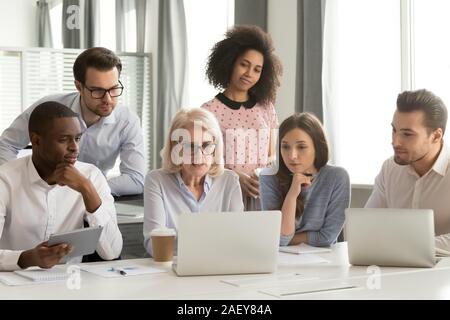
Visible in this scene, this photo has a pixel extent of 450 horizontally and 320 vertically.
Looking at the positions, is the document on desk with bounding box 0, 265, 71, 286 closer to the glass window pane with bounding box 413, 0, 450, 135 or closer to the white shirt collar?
the white shirt collar

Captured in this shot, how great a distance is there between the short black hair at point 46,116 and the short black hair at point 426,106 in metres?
1.26

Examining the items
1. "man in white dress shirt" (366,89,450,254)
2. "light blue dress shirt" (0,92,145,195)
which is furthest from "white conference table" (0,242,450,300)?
"light blue dress shirt" (0,92,145,195)

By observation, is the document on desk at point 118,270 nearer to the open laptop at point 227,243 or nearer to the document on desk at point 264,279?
the open laptop at point 227,243

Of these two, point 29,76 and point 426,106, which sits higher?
point 29,76

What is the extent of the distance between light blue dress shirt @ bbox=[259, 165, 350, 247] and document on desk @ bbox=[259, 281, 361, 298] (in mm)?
737

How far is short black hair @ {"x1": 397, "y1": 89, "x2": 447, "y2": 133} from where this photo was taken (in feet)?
8.43

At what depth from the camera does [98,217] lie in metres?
Result: 2.38

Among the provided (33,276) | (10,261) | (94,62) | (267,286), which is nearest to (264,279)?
(267,286)

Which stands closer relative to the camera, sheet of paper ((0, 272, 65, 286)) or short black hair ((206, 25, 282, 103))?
sheet of paper ((0, 272, 65, 286))

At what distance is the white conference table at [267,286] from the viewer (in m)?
1.75

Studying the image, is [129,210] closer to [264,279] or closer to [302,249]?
[302,249]

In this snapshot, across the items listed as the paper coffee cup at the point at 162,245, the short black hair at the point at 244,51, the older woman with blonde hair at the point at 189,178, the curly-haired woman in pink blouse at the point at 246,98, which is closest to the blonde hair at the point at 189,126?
the older woman with blonde hair at the point at 189,178

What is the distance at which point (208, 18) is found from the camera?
615cm

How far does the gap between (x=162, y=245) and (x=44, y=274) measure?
423 mm
